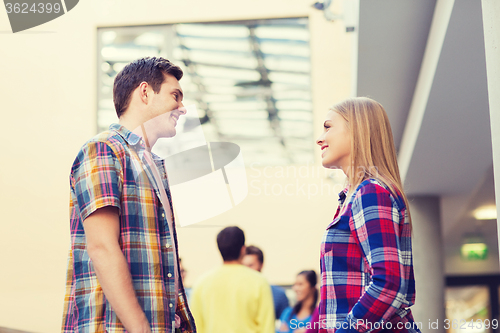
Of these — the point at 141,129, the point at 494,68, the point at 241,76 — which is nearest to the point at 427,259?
the point at 241,76

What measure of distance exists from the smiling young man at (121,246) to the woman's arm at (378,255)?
0.54 meters

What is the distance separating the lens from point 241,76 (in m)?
8.83

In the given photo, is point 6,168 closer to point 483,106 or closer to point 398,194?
point 483,106

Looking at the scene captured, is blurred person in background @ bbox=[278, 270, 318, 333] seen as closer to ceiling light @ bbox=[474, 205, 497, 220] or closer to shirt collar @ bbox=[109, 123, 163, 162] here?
shirt collar @ bbox=[109, 123, 163, 162]

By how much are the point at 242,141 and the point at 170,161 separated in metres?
1.24

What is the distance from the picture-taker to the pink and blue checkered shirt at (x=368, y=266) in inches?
62.1

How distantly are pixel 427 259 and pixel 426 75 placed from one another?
4.37 metres

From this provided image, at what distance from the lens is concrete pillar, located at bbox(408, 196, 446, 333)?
766 cm

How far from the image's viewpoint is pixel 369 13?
3.75 meters

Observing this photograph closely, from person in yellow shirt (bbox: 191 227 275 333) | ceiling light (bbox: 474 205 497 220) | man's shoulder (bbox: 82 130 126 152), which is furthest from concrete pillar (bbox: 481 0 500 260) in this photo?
ceiling light (bbox: 474 205 497 220)

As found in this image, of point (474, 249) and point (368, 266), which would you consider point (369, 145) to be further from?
point (474, 249)

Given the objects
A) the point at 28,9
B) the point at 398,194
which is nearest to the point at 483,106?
the point at 398,194

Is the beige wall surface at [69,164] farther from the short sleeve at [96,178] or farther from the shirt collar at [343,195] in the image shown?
the short sleeve at [96,178]

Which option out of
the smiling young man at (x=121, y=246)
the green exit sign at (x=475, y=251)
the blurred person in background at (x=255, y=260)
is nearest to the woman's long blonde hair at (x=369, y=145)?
the smiling young man at (x=121, y=246)
